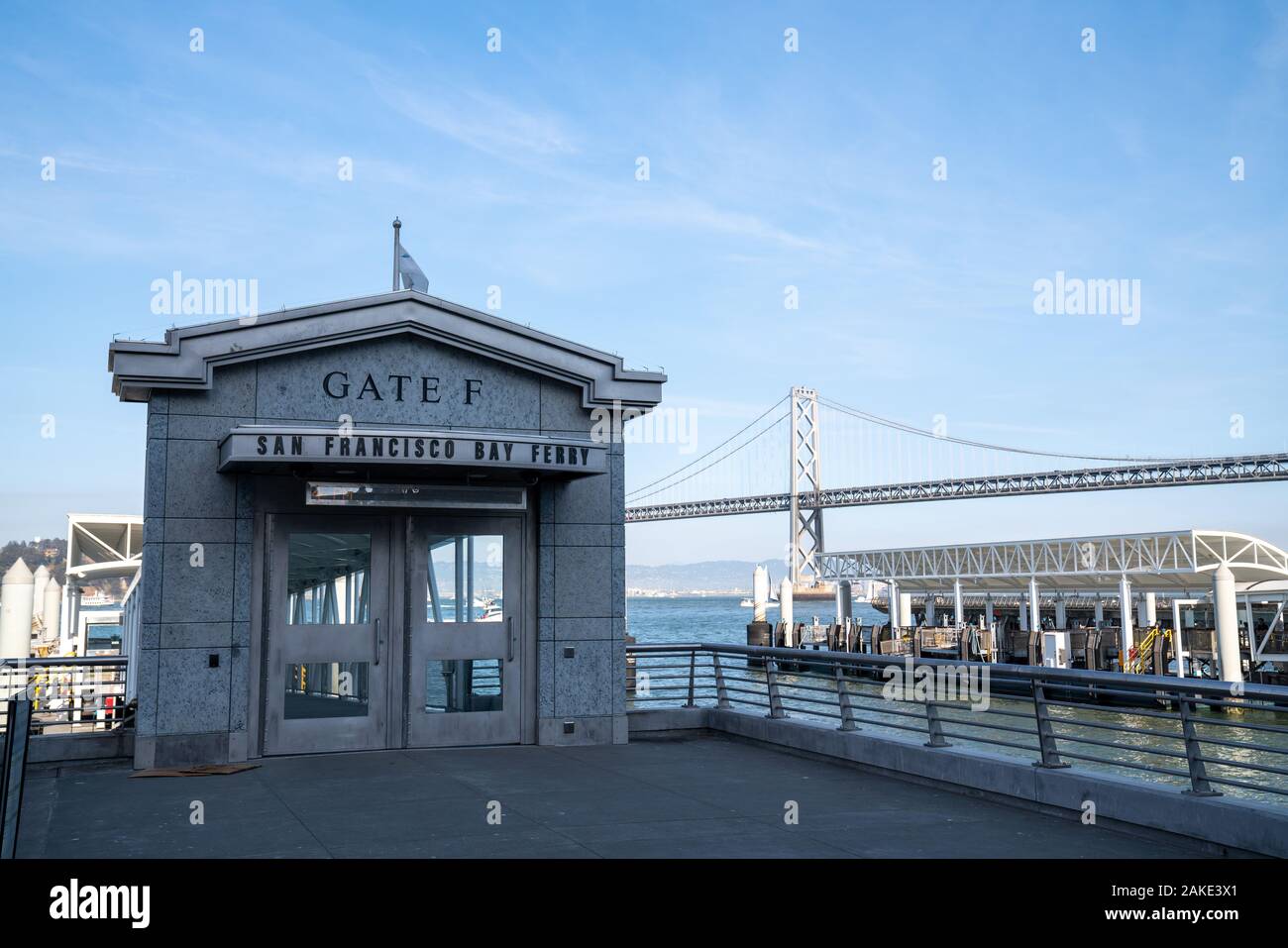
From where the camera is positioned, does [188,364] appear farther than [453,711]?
No

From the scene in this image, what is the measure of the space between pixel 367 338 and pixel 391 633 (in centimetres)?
276

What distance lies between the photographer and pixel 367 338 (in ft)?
35.1

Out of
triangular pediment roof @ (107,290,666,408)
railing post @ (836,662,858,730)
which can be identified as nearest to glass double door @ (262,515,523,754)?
triangular pediment roof @ (107,290,666,408)

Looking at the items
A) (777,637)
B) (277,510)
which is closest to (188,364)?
(277,510)

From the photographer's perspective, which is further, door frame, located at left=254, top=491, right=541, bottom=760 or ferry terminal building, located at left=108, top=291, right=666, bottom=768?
door frame, located at left=254, top=491, right=541, bottom=760

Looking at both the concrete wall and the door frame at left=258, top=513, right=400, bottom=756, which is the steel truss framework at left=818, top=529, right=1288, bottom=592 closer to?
the concrete wall

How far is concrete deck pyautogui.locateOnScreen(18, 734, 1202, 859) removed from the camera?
6.70 m

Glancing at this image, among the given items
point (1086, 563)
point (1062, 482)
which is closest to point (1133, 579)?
point (1086, 563)

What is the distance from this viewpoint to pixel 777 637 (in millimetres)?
61562

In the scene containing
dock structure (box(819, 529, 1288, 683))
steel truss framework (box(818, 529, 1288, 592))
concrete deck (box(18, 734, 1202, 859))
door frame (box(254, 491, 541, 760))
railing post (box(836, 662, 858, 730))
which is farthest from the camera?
steel truss framework (box(818, 529, 1288, 592))

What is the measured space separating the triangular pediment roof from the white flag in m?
1.02

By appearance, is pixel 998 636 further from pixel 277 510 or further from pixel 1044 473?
pixel 277 510

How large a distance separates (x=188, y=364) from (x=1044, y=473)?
3438 inches

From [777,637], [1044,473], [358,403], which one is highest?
[1044,473]
